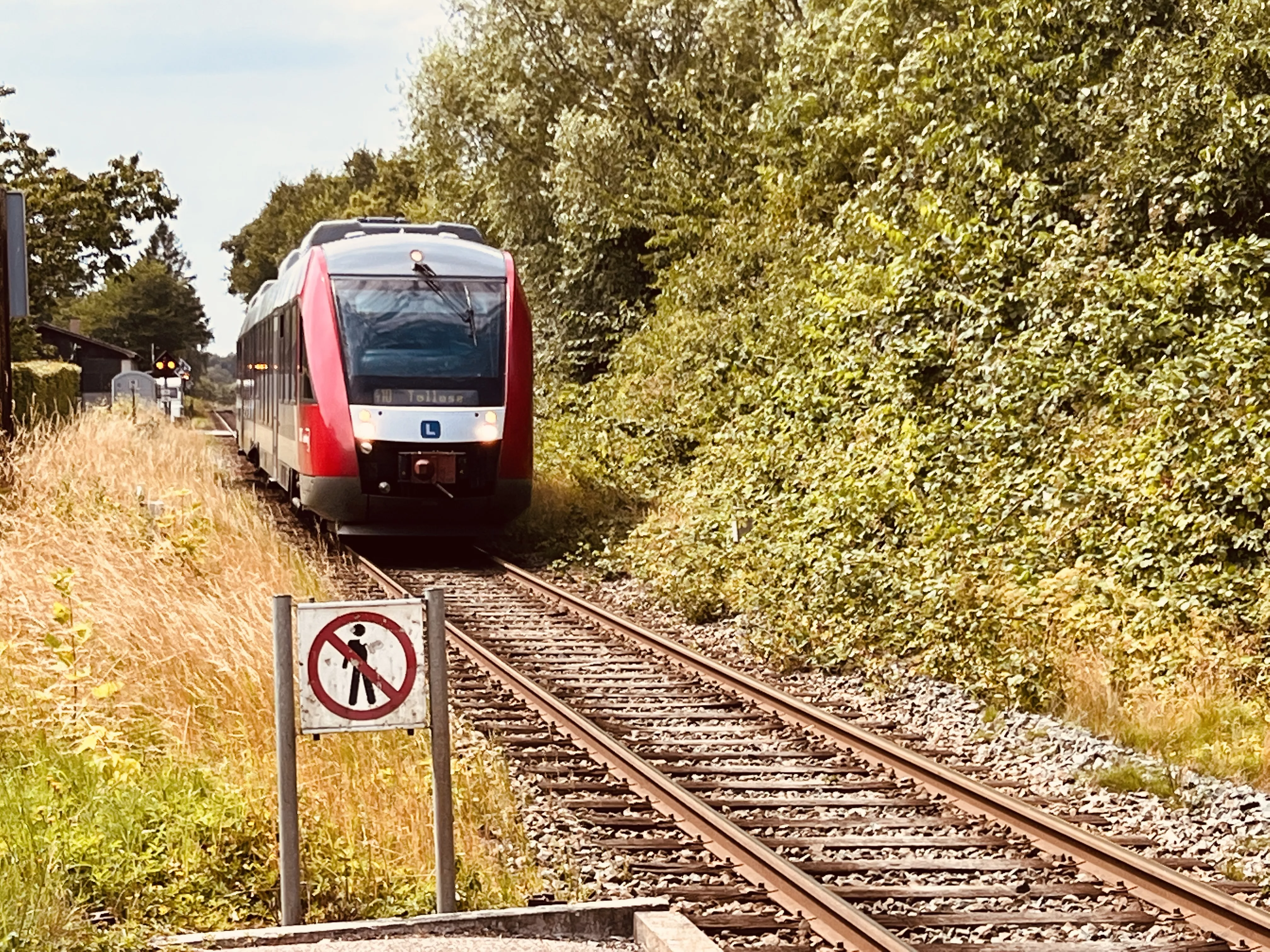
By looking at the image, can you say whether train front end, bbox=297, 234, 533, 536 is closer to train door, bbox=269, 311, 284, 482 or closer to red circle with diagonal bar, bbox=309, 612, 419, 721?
train door, bbox=269, 311, 284, 482

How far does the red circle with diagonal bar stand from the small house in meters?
79.4

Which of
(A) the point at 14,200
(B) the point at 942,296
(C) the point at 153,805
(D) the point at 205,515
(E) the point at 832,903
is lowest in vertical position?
(E) the point at 832,903

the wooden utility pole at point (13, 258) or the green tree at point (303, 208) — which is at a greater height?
the green tree at point (303, 208)

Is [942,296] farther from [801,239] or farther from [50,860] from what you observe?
[50,860]

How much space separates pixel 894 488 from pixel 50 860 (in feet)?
30.1

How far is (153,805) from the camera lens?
6.73m

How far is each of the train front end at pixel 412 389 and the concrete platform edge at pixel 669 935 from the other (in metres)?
11.6

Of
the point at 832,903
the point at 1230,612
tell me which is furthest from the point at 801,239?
the point at 832,903

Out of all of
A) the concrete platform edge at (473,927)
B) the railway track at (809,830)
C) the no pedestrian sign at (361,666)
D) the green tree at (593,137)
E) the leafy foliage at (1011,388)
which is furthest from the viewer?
the green tree at (593,137)

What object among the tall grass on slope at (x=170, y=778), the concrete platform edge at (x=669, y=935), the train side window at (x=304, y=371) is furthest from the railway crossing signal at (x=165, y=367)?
the concrete platform edge at (x=669, y=935)

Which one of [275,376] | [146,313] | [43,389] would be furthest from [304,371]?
[146,313]

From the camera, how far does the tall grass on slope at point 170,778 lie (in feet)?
19.7

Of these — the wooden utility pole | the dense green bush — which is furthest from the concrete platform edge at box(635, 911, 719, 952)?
the wooden utility pole

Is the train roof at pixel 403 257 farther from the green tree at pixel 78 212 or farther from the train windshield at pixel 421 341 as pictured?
the green tree at pixel 78 212
